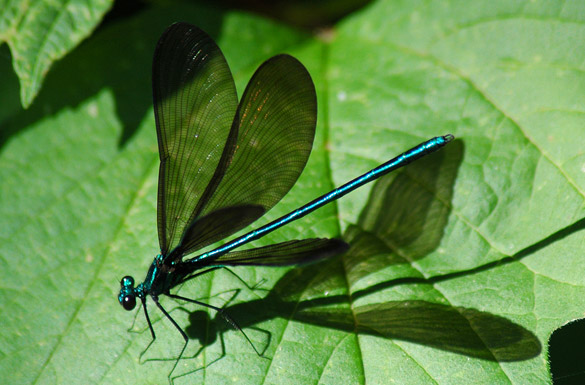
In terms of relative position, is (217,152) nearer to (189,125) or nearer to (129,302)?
(189,125)

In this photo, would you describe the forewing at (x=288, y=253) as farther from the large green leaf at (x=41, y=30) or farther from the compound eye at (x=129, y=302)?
the large green leaf at (x=41, y=30)

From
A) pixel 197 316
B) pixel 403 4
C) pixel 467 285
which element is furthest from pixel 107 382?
pixel 403 4

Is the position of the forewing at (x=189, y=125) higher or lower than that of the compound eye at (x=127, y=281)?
higher

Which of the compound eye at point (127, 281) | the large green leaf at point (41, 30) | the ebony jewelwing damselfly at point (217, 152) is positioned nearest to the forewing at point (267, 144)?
the ebony jewelwing damselfly at point (217, 152)

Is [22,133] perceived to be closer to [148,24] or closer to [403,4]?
[148,24]

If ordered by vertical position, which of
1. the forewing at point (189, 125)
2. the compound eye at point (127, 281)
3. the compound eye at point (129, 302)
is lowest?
the compound eye at point (129, 302)

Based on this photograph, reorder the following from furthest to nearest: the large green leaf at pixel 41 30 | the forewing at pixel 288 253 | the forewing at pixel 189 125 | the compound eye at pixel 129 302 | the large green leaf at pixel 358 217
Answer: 1. the large green leaf at pixel 41 30
2. the forewing at pixel 189 125
3. the compound eye at pixel 129 302
4. the large green leaf at pixel 358 217
5. the forewing at pixel 288 253

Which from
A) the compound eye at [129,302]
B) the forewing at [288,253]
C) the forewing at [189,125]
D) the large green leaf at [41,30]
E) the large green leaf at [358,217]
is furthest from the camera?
the large green leaf at [41,30]
